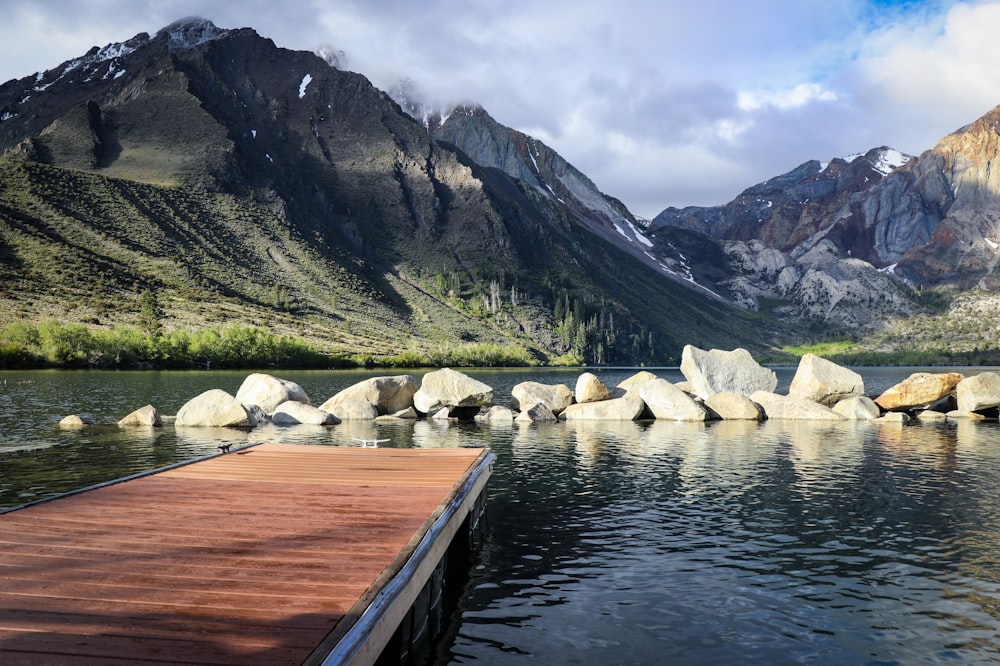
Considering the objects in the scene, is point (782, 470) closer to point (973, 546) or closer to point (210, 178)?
point (973, 546)

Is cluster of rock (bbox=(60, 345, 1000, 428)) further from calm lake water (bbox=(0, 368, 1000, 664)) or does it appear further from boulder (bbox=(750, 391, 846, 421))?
calm lake water (bbox=(0, 368, 1000, 664))

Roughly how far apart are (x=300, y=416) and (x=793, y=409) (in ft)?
103

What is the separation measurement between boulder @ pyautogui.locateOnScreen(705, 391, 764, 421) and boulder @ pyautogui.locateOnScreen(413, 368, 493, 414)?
589 inches

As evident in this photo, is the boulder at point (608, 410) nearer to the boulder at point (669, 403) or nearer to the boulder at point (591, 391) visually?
the boulder at point (669, 403)

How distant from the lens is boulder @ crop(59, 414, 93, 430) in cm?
3488

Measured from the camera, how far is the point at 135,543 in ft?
31.9

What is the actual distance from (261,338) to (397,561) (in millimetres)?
114402

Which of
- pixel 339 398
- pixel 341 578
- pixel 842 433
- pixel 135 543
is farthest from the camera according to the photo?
pixel 339 398

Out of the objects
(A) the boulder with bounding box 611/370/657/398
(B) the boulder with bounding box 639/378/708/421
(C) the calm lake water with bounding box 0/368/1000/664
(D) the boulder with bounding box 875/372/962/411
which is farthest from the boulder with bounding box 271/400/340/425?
(D) the boulder with bounding box 875/372/962/411

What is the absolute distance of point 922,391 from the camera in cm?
4734

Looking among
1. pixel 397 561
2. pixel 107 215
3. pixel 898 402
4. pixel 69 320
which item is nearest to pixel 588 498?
pixel 397 561

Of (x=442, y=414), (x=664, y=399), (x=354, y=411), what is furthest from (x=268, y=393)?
(x=664, y=399)

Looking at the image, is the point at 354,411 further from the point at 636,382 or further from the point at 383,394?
the point at 636,382

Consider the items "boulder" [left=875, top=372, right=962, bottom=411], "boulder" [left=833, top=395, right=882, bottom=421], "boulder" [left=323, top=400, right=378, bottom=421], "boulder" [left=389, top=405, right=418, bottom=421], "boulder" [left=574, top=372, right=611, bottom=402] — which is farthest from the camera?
"boulder" [left=875, top=372, right=962, bottom=411]
